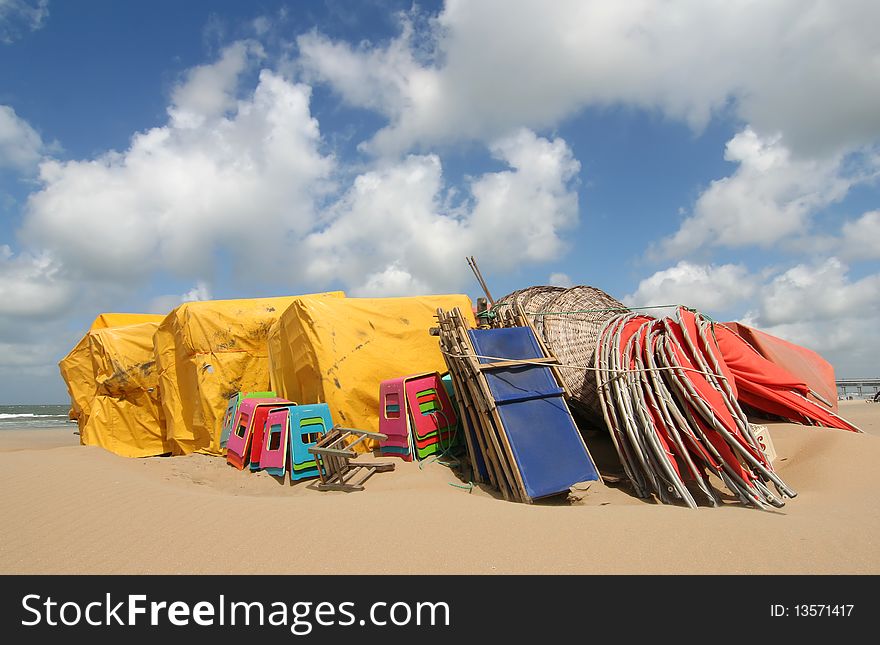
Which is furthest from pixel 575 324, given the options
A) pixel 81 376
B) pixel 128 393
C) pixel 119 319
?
pixel 119 319

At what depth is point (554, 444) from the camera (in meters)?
4.56

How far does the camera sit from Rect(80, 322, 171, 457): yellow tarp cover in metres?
9.99

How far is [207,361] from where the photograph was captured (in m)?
8.57

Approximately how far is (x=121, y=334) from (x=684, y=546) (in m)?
10.7

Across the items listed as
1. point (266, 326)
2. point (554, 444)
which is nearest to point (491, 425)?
point (554, 444)

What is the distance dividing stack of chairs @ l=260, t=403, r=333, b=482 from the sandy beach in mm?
1023

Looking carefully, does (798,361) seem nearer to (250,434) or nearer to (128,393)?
(250,434)

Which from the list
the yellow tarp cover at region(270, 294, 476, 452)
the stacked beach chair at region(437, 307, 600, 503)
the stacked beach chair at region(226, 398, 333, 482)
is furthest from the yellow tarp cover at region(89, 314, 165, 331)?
the stacked beach chair at region(437, 307, 600, 503)

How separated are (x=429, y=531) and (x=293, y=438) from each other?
3023mm

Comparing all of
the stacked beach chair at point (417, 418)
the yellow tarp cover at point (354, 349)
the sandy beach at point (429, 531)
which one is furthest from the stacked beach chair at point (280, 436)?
the sandy beach at point (429, 531)

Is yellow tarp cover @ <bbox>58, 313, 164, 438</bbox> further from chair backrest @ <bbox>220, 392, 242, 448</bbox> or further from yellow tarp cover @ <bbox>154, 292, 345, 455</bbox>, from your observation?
chair backrest @ <bbox>220, 392, 242, 448</bbox>

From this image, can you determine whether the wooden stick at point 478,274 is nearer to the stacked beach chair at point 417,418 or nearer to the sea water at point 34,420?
the stacked beach chair at point 417,418

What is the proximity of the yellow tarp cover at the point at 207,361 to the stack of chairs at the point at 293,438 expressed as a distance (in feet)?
8.53

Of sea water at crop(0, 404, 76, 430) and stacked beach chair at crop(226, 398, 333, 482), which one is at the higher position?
sea water at crop(0, 404, 76, 430)
